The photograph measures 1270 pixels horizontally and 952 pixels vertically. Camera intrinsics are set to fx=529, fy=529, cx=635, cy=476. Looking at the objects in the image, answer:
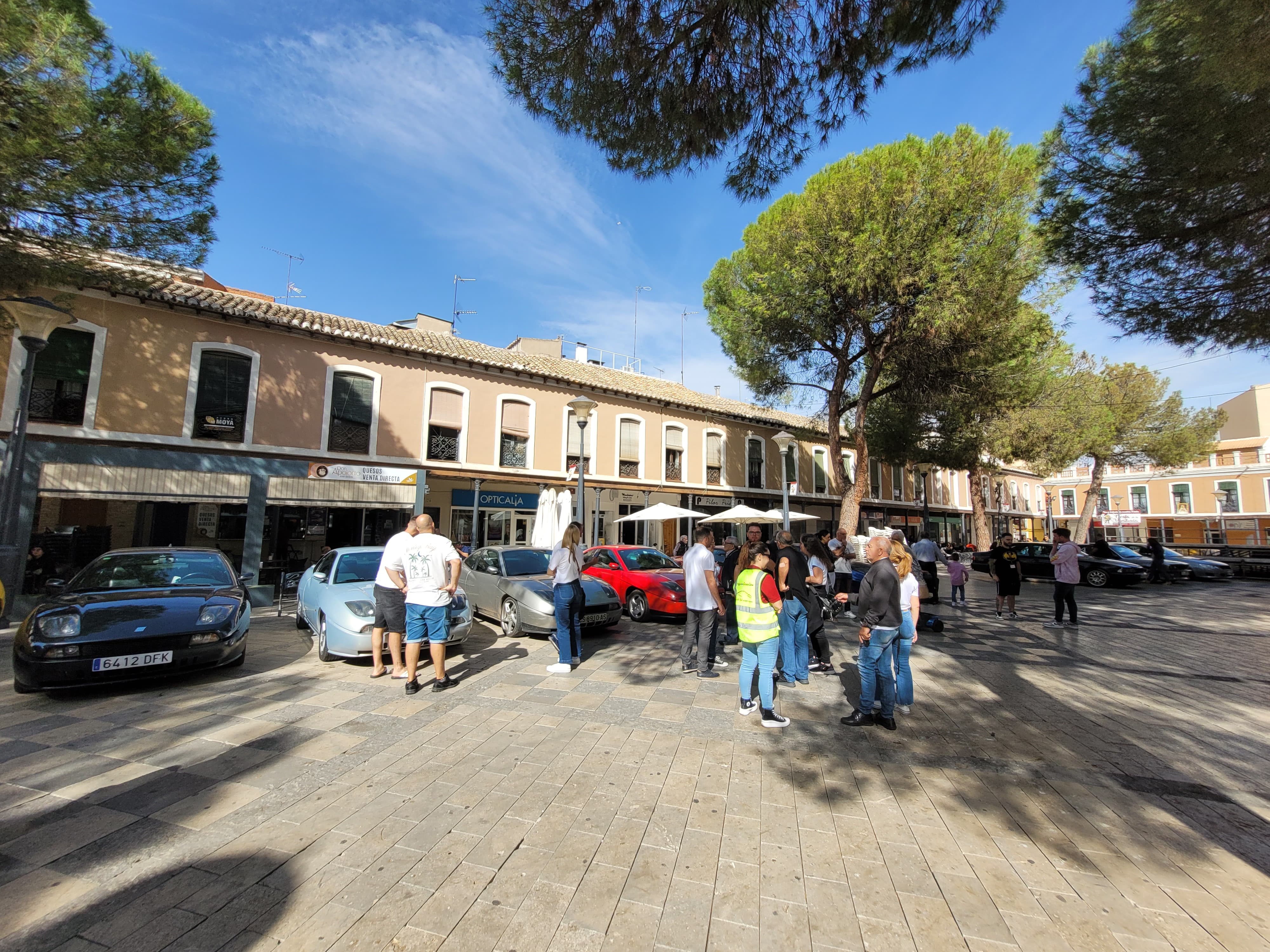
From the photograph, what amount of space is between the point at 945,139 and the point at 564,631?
669 inches

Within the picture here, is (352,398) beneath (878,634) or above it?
above

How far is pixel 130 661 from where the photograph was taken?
5.09m

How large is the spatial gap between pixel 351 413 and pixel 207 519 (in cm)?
427

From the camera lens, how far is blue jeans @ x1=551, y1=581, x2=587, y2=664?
6.49 meters

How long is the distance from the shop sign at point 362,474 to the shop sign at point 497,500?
5.48 feet

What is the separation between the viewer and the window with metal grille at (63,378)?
11.2 m

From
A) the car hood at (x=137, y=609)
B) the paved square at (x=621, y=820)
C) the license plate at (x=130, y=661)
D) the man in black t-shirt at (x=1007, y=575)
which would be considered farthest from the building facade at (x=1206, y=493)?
the license plate at (x=130, y=661)

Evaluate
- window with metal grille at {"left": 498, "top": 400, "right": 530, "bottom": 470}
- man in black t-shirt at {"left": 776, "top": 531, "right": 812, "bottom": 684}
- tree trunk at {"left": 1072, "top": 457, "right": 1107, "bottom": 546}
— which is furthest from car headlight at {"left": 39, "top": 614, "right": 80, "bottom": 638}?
tree trunk at {"left": 1072, "top": 457, "right": 1107, "bottom": 546}

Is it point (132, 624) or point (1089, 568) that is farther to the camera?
point (1089, 568)

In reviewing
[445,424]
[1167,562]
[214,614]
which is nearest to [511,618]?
[214,614]

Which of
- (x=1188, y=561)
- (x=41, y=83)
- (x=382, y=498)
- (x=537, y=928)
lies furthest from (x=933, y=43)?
(x=1188, y=561)

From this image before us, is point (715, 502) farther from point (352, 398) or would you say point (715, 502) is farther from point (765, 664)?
point (765, 664)

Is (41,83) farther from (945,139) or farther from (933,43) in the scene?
(945,139)

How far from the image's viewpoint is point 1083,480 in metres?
45.8
